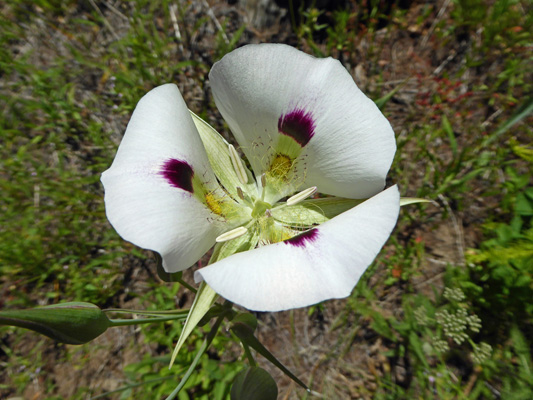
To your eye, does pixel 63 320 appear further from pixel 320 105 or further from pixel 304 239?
pixel 320 105

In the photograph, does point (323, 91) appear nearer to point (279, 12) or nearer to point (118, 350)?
point (279, 12)

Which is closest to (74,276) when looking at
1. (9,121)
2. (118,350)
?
(118,350)

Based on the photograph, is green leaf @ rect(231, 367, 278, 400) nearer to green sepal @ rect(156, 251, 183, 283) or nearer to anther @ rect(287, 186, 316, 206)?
green sepal @ rect(156, 251, 183, 283)

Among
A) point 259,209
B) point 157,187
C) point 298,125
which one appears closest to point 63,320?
point 157,187

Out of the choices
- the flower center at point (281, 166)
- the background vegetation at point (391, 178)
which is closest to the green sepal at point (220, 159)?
the flower center at point (281, 166)

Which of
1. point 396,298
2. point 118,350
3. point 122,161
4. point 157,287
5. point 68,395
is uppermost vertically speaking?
point 122,161

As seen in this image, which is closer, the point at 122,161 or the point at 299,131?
the point at 122,161

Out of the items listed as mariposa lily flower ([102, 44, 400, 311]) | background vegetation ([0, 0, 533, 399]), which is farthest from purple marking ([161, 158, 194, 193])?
background vegetation ([0, 0, 533, 399])
